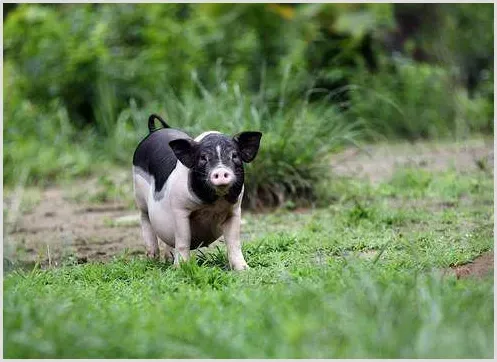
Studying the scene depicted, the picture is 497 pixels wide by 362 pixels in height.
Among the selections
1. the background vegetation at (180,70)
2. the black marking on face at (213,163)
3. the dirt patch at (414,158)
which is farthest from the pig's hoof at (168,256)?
the background vegetation at (180,70)

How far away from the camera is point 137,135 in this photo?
10.4 m

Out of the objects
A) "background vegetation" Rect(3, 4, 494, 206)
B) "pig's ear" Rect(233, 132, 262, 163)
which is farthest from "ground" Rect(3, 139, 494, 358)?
"background vegetation" Rect(3, 4, 494, 206)

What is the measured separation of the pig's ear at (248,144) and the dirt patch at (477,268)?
1.33 metres

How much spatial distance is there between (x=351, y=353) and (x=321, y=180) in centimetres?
505

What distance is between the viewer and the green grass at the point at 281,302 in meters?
3.80

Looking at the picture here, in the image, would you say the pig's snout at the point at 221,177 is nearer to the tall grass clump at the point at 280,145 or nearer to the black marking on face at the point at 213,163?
the black marking on face at the point at 213,163

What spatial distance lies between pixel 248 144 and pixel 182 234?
2.18 ft

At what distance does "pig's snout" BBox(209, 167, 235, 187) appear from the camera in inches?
215

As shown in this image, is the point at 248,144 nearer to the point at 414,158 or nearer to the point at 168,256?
the point at 168,256

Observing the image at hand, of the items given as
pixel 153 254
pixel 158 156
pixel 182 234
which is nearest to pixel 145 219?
pixel 153 254

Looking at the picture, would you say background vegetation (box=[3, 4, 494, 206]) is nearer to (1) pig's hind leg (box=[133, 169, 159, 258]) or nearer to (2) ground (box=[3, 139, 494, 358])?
(2) ground (box=[3, 139, 494, 358])

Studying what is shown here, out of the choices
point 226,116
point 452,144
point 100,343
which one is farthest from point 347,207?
point 100,343

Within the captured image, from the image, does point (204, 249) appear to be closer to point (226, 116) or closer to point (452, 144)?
point (226, 116)

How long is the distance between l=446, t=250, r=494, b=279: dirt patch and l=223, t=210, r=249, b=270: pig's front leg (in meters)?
1.23
